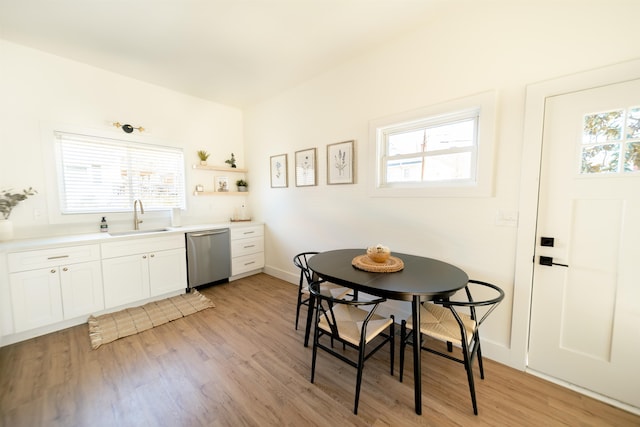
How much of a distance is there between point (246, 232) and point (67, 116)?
8.29ft

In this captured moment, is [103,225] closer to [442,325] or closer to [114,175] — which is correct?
[114,175]

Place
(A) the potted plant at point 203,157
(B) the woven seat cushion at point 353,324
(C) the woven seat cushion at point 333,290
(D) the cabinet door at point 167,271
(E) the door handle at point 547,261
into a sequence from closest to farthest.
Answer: (B) the woven seat cushion at point 353,324 → (E) the door handle at point 547,261 → (C) the woven seat cushion at point 333,290 → (D) the cabinet door at point 167,271 → (A) the potted plant at point 203,157

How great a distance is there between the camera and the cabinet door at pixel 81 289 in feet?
7.85

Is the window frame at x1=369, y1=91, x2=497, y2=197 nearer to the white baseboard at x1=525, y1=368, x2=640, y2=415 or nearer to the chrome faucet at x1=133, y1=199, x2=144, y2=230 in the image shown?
the white baseboard at x1=525, y1=368, x2=640, y2=415

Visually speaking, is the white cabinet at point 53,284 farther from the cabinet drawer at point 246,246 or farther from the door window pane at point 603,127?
the door window pane at point 603,127

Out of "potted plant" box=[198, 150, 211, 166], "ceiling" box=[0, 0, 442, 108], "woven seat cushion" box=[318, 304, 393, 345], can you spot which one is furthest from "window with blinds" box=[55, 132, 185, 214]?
"woven seat cushion" box=[318, 304, 393, 345]

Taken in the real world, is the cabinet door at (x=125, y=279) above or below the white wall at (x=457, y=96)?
below

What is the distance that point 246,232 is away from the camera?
12.8ft

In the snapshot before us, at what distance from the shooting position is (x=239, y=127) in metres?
4.36

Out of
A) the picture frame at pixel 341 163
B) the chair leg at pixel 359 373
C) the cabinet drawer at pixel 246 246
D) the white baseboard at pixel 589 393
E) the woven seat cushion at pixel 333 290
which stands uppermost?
the picture frame at pixel 341 163

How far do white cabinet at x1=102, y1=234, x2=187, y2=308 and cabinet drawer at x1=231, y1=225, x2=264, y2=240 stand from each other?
0.73 meters

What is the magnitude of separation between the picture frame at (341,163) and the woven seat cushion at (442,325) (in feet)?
5.29

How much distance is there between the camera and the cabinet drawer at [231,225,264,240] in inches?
147

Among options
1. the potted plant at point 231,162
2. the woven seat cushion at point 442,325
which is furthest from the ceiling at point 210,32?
the woven seat cushion at point 442,325
